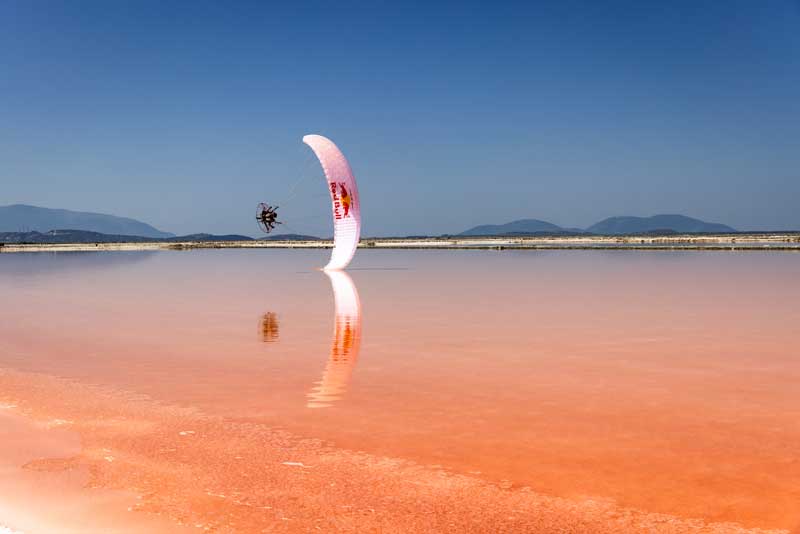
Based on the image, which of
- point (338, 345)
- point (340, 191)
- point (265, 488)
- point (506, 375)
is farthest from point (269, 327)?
point (340, 191)

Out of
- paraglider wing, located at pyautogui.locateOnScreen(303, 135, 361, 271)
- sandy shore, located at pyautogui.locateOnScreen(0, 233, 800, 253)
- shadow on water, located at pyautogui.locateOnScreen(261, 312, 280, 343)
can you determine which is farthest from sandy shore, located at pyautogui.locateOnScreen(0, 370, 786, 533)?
sandy shore, located at pyautogui.locateOnScreen(0, 233, 800, 253)

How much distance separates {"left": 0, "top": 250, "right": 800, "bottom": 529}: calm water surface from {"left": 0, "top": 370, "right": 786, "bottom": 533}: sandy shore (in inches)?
13.0

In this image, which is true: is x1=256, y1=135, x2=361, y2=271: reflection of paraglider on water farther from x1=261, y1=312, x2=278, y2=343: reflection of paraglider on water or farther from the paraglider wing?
x1=261, y1=312, x2=278, y2=343: reflection of paraglider on water

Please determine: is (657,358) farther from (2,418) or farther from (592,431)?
(2,418)

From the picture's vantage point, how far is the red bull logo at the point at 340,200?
3706 centimetres

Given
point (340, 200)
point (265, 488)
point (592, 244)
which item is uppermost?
point (340, 200)

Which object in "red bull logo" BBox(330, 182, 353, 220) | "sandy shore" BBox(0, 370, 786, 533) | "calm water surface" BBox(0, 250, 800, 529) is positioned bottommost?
"sandy shore" BBox(0, 370, 786, 533)

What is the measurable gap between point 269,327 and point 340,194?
20.1 m

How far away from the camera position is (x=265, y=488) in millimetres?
6773

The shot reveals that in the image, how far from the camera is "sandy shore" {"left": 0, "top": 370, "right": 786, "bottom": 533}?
6023mm

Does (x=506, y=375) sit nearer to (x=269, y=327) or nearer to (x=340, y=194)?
(x=269, y=327)

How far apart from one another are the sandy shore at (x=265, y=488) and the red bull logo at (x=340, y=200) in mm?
28486

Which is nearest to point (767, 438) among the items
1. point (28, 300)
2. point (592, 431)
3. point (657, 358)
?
point (592, 431)

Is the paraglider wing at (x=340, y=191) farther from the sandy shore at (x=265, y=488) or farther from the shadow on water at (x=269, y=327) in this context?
the sandy shore at (x=265, y=488)
